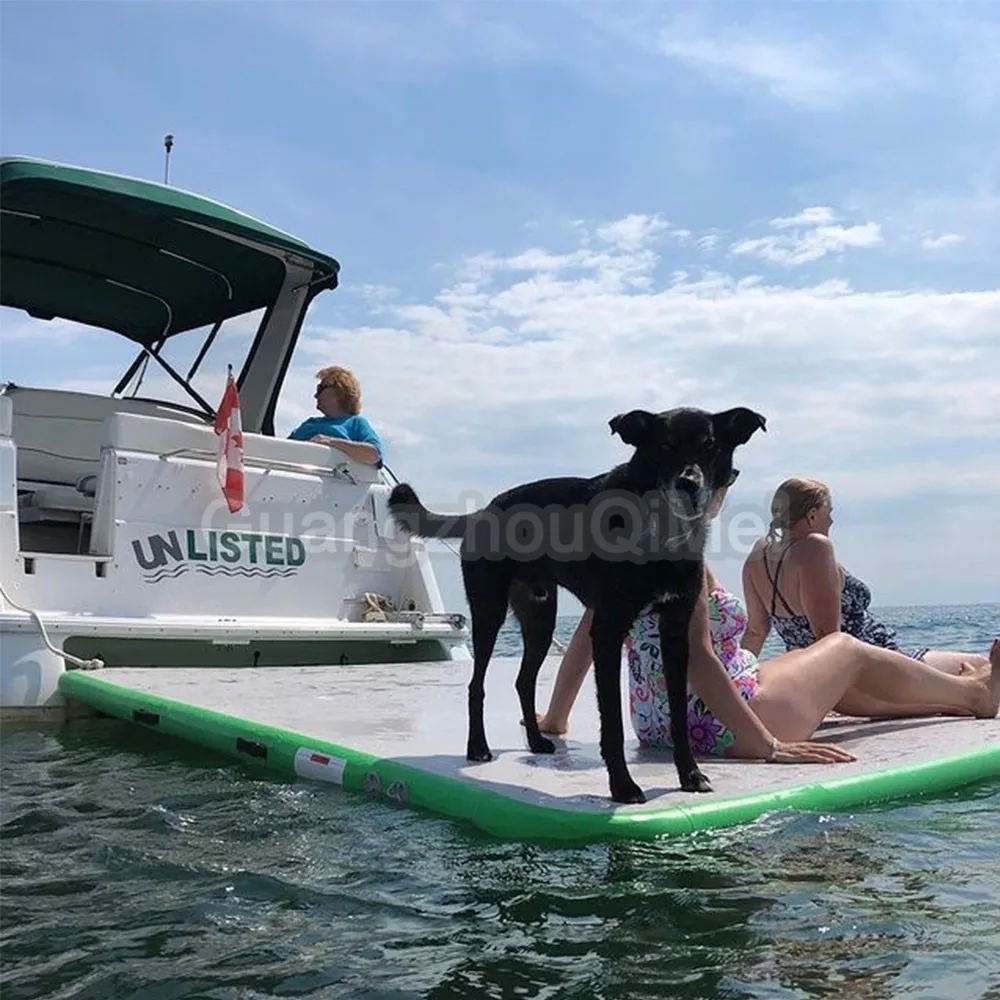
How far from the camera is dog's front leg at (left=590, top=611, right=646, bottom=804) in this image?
2812mm

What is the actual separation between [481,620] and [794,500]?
1507 millimetres

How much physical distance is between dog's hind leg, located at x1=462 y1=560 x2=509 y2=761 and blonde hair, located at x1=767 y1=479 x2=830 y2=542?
1383 mm

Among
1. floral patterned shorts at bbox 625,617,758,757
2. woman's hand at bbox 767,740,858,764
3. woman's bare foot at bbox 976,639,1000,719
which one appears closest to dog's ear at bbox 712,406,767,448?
floral patterned shorts at bbox 625,617,758,757

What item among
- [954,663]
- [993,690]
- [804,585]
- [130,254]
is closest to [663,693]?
[804,585]

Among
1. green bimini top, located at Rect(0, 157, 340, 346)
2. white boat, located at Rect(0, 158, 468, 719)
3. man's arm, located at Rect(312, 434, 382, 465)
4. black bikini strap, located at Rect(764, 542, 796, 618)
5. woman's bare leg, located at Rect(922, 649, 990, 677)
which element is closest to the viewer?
black bikini strap, located at Rect(764, 542, 796, 618)

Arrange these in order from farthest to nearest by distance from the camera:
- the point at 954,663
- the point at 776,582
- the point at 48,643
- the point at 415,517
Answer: the point at 48,643
the point at 954,663
the point at 776,582
the point at 415,517

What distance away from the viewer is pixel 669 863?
2.58 metres

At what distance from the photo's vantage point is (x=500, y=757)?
136 inches

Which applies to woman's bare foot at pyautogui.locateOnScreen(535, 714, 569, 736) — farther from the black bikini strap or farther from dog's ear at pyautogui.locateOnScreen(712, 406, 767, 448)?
dog's ear at pyautogui.locateOnScreen(712, 406, 767, 448)

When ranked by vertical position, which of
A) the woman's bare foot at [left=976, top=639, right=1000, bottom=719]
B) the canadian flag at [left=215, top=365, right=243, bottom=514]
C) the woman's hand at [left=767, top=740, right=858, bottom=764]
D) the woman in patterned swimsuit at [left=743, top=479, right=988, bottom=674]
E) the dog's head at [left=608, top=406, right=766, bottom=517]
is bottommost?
the woman's hand at [left=767, top=740, right=858, bottom=764]

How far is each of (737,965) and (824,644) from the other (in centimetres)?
193

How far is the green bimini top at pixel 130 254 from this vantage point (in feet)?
20.3

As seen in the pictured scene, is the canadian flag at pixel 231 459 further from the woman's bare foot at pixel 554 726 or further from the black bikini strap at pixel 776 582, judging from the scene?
the black bikini strap at pixel 776 582

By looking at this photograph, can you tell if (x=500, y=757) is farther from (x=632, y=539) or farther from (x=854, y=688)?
(x=854, y=688)
